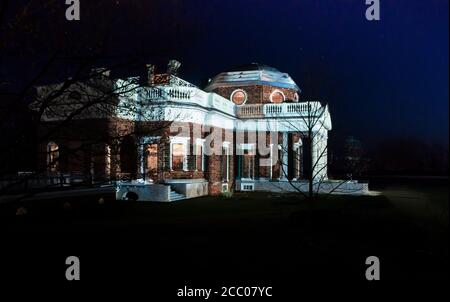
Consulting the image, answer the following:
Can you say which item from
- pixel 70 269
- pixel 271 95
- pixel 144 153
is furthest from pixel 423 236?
pixel 271 95

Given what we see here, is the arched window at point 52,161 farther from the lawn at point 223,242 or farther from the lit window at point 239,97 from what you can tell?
the lit window at point 239,97

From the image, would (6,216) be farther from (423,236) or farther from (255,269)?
(423,236)

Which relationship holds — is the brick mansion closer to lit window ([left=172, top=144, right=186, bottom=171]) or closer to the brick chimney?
lit window ([left=172, top=144, right=186, bottom=171])

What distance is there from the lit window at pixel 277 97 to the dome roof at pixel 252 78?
574mm

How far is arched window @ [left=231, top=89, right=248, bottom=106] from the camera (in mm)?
30359

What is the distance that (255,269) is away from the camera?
8172mm

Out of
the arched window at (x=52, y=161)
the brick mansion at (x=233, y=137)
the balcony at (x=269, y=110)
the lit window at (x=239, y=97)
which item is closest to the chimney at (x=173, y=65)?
the arched window at (x=52, y=161)

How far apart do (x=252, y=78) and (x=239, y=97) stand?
1846 millimetres

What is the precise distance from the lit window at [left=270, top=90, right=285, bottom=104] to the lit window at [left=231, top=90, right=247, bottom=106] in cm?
226

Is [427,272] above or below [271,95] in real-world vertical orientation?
below

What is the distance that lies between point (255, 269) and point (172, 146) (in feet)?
47.2

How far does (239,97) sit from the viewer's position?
1203 inches

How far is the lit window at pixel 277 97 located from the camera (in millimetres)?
30742

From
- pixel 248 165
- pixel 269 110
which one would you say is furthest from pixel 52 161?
pixel 269 110
